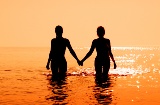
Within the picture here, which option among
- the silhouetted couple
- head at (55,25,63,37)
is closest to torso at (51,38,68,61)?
the silhouetted couple

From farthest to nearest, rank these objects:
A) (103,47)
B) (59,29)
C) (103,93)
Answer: (103,47) → (59,29) → (103,93)

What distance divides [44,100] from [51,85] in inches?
151

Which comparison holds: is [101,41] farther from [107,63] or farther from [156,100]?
[156,100]

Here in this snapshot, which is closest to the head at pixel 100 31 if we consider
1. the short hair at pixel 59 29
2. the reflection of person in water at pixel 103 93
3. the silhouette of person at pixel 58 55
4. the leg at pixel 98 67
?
the leg at pixel 98 67

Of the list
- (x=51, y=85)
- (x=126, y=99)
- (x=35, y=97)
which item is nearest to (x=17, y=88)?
(x=51, y=85)

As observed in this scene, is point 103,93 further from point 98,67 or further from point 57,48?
point 57,48

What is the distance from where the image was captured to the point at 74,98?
501 inches

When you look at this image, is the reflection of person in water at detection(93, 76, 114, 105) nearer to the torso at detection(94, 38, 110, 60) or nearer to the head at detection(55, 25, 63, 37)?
the torso at detection(94, 38, 110, 60)

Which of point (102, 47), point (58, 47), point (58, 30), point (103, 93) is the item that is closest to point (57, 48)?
point (58, 47)

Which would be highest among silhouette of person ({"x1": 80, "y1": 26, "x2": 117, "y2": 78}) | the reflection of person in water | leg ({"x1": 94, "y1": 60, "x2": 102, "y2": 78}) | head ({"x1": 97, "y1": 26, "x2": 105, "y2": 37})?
head ({"x1": 97, "y1": 26, "x2": 105, "y2": 37})

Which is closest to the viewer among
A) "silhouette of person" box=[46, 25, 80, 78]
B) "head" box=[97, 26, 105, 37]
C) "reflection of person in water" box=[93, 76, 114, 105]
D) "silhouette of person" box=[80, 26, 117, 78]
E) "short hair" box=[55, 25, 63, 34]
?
"reflection of person in water" box=[93, 76, 114, 105]

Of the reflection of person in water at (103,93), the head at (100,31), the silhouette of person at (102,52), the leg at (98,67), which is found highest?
the head at (100,31)

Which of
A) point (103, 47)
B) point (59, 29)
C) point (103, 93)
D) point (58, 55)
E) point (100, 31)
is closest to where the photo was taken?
point (103, 93)

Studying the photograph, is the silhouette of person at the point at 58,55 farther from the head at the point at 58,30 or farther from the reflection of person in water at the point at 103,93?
the reflection of person in water at the point at 103,93
